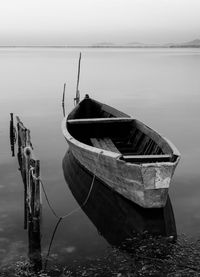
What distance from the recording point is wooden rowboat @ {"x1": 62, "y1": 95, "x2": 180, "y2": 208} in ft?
36.2

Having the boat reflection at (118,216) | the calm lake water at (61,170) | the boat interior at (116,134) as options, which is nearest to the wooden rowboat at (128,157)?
the boat interior at (116,134)

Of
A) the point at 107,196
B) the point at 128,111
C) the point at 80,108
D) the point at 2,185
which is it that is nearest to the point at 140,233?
the point at 107,196

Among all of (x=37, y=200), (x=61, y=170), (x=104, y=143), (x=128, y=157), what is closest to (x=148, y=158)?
(x=128, y=157)

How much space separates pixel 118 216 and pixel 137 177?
1.70 metres

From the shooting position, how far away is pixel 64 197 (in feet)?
44.6

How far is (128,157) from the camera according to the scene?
11656mm

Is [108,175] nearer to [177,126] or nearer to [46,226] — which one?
[46,226]

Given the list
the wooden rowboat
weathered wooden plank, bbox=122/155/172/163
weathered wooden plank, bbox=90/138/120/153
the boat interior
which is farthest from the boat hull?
weathered wooden plank, bbox=90/138/120/153

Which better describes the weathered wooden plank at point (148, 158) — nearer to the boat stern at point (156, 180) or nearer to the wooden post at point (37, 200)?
the boat stern at point (156, 180)

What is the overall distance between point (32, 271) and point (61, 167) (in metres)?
8.48

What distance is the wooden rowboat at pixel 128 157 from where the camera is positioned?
434 inches

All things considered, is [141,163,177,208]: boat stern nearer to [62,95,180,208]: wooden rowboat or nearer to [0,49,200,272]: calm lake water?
[62,95,180,208]: wooden rowboat

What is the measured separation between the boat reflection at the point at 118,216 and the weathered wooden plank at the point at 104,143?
1942mm

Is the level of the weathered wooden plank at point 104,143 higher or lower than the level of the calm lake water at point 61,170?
higher
